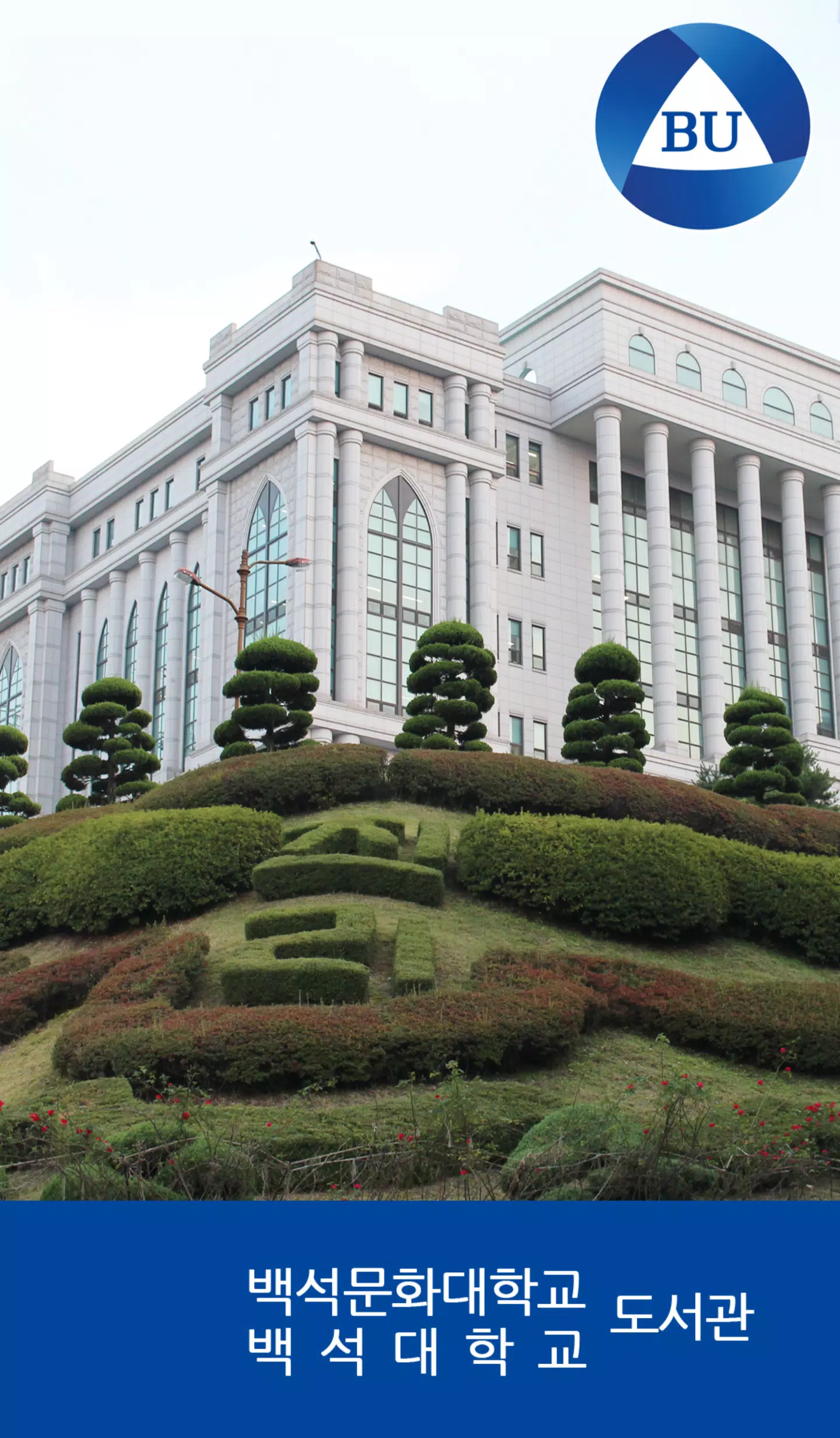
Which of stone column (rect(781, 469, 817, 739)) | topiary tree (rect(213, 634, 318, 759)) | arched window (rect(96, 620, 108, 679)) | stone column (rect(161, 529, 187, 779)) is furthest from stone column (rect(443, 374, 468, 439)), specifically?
topiary tree (rect(213, 634, 318, 759))

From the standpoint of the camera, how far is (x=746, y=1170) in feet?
36.0

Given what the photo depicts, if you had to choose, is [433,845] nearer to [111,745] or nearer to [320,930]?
[320,930]

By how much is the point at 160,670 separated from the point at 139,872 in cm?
3767

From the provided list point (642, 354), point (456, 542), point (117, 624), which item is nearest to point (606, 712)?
point (456, 542)

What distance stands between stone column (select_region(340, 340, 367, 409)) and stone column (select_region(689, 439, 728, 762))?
40.3ft

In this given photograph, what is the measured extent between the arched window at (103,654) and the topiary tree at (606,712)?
32.4m

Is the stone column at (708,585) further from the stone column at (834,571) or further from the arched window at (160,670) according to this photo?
Result: the arched window at (160,670)

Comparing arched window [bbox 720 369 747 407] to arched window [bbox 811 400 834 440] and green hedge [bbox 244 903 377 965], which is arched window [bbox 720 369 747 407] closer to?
arched window [bbox 811 400 834 440]

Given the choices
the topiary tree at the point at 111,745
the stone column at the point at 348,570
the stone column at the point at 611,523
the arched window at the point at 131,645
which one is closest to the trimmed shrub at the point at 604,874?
the topiary tree at the point at 111,745

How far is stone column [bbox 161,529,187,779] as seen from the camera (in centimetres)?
5331

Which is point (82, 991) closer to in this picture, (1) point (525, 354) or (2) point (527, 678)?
(2) point (527, 678)

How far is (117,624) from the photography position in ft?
195

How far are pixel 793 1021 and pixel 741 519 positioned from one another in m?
43.7

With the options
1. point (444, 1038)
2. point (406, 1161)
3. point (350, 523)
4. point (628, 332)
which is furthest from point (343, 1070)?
point (628, 332)
